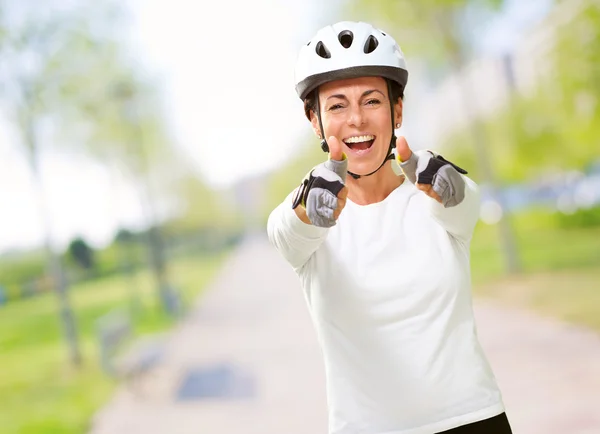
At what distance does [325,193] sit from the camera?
1.17 metres

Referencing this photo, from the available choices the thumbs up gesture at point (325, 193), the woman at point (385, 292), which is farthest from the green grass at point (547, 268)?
the thumbs up gesture at point (325, 193)

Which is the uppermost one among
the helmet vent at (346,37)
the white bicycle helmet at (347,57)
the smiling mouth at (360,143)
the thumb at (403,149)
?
the helmet vent at (346,37)

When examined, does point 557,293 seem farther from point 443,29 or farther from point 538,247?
point 443,29

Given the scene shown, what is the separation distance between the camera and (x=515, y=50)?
807 centimetres

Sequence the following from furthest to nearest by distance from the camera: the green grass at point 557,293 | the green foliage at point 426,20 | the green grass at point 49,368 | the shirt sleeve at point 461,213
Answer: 1. the green foliage at point 426,20
2. the green grass at point 557,293
3. the green grass at point 49,368
4. the shirt sleeve at point 461,213

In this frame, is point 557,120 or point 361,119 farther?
point 557,120

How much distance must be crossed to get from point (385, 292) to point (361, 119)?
0.34 meters

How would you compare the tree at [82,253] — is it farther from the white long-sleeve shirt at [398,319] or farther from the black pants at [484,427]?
the black pants at [484,427]

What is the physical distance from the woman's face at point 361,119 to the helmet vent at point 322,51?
0.06m

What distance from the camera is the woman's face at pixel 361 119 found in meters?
1.39

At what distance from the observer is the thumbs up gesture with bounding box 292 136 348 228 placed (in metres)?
1.17

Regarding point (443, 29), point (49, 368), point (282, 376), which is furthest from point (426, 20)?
point (49, 368)

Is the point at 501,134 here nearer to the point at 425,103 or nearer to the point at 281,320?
the point at 425,103

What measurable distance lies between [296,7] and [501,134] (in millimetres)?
2883
